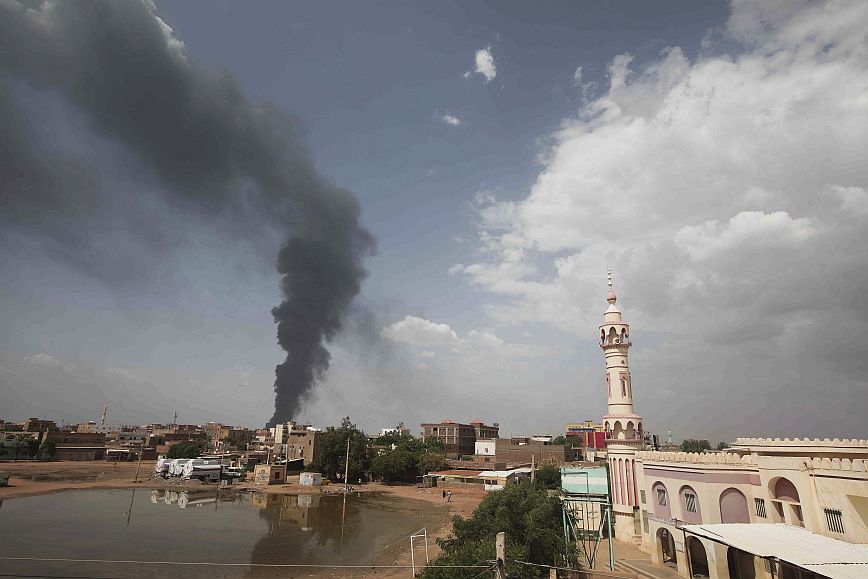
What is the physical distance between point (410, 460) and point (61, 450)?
77943 mm

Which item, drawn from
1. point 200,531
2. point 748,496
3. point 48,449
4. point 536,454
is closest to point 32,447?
point 48,449

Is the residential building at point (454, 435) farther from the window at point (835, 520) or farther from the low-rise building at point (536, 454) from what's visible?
the window at point (835, 520)

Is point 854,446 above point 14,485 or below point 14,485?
above

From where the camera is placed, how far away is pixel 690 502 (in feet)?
78.5

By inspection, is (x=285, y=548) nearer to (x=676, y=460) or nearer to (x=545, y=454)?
(x=676, y=460)

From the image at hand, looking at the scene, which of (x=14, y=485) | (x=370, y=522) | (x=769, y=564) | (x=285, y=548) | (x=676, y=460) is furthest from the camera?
(x=14, y=485)

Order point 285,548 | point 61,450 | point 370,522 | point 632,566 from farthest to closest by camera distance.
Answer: point 61,450, point 370,522, point 285,548, point 632,566

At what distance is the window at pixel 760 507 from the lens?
808 inches

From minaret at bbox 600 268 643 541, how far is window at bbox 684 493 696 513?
6360 mm

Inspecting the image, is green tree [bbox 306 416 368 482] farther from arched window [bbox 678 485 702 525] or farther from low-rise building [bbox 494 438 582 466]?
arched window [bbox 678 485 702 525]

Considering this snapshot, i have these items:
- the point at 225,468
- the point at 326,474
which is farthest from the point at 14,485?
the point at 326,474

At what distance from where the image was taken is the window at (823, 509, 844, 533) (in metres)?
17.2

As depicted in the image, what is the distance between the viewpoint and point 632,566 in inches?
939

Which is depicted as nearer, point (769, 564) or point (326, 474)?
point (769, 564)
